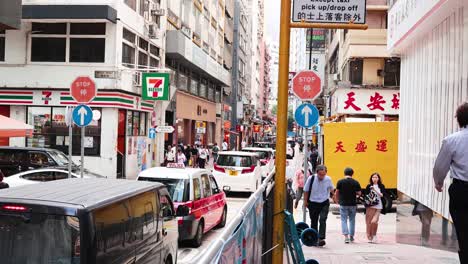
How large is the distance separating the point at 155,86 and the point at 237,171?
370 inches

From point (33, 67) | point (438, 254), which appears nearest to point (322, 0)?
point (438, 254)

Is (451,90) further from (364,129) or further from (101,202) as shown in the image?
(364,129)

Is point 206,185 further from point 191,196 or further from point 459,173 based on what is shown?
point 459,173

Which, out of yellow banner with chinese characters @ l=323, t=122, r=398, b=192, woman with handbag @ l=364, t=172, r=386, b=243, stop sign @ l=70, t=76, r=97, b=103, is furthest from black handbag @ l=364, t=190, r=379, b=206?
stop sign @ l=70, t=76, r=97, b=103

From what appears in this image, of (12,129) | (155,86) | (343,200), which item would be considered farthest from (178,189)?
(155,86)

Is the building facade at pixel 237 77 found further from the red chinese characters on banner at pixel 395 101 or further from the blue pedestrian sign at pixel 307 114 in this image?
the blue pedestrian sign at pixel 307 114

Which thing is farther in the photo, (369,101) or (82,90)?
(369,101)

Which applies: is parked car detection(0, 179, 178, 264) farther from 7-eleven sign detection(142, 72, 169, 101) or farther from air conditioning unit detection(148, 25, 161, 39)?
air conditioning unit detection(148, 25, 161, 39)

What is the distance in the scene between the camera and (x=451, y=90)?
19.8 ft

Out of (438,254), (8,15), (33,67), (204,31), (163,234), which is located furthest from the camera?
(204,31)

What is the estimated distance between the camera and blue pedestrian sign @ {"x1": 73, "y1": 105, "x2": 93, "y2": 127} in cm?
1509

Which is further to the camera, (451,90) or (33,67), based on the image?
(33,67)

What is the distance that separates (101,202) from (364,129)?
1635 cm

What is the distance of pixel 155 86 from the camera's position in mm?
30547
